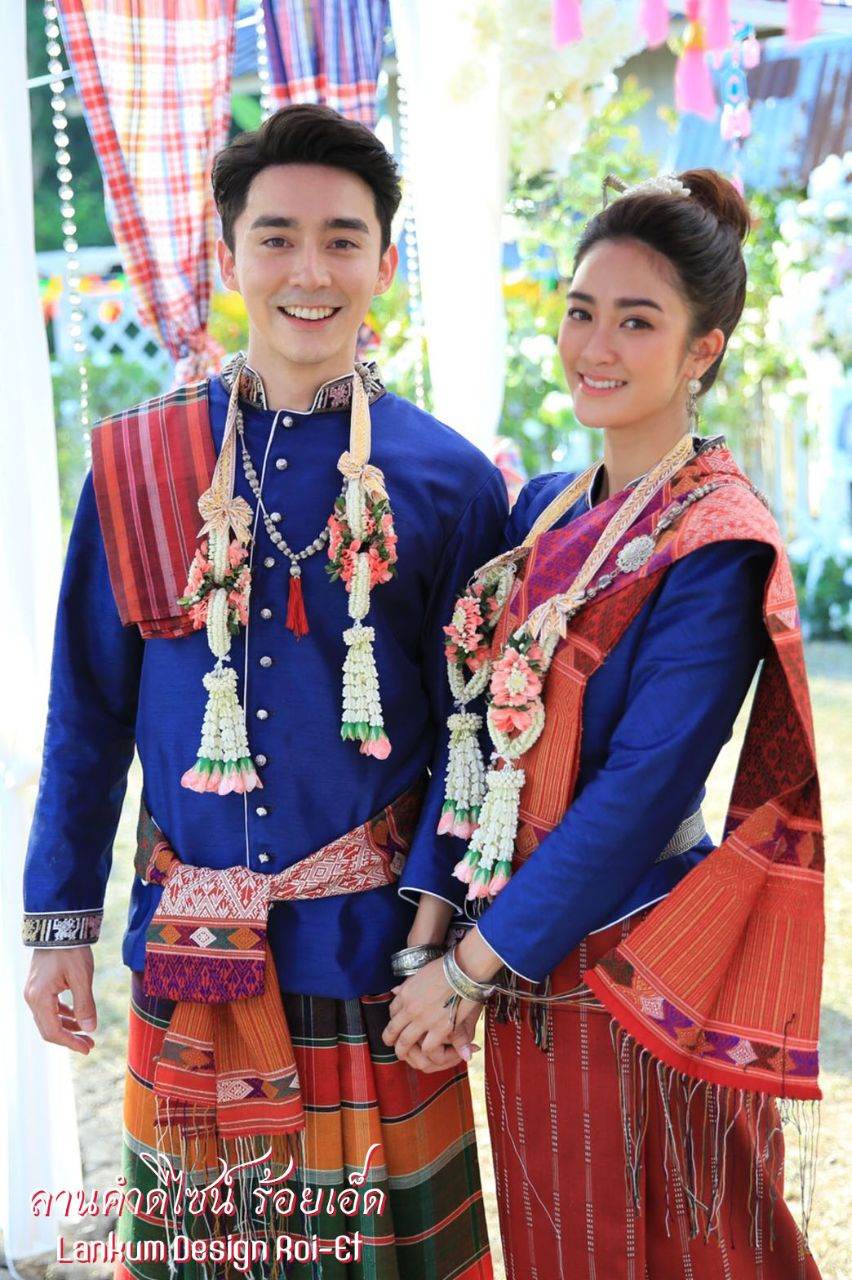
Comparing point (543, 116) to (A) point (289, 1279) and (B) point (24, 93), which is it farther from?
(A) point (289, 1279)

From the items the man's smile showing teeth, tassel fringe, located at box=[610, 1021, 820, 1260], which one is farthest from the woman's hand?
the man's smile showing teeth

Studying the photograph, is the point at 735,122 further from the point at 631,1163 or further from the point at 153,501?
the point at 631,1163

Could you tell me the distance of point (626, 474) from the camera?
6.32 ft

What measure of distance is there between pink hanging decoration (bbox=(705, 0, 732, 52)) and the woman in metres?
0.37

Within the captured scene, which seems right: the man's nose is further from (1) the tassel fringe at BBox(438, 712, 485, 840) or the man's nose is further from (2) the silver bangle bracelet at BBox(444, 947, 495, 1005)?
(2) the silver bangle bracelet at BBox(444, 947, 495, 1005)

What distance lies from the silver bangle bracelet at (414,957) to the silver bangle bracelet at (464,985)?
0.17ft

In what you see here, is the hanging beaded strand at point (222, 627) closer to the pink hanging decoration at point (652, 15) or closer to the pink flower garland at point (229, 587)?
the pink flower garland at point (229, 587)

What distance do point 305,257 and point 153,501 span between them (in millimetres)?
428

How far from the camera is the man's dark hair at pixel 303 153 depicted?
6.18 feet

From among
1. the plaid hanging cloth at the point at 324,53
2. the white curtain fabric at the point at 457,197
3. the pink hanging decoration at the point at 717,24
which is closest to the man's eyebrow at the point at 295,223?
the pink hanging decoration at the point at 717,24

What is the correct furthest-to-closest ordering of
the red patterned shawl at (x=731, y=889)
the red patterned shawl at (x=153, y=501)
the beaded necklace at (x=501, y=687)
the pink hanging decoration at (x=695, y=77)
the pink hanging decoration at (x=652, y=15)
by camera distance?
the pink hanging decoration at (x=695, y=77) < the pink hanging decoration at (x=652, y=15) < the red patterned shawl at (x=153, y=501) < the beaded necklace at (x=501, y=687) < the red patterned shawl at (x=731, y=889)

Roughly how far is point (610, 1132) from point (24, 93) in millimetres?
2169

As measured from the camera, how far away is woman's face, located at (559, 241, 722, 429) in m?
1.82

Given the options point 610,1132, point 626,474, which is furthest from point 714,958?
point 626,474
